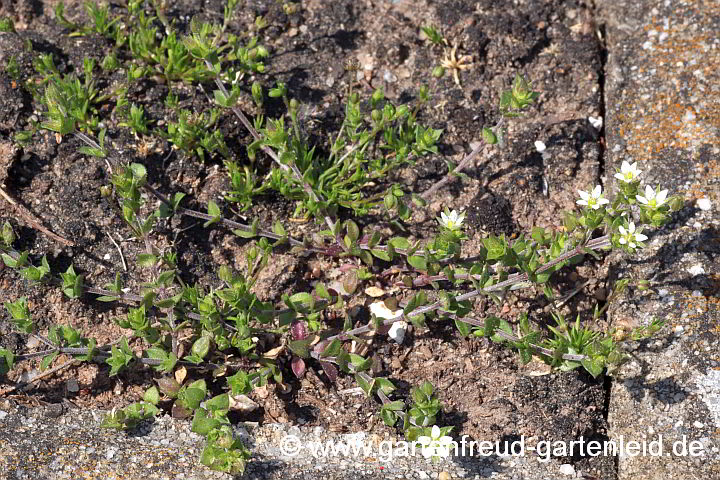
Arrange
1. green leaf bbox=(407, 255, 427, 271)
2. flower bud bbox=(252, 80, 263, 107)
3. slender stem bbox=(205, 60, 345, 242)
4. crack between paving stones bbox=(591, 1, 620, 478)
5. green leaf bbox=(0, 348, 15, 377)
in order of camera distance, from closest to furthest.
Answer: green leaf bbox=(0, 348, 15, 377), green leaf bbox=(407, 255, 427, 271), slender stem bbox=(205, 60, 345, 242), flower bud bbox=(252, 80, 263, 107), crack between paving stones bbox=(591, 1, 620, 478)

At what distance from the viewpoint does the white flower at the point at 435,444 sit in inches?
110

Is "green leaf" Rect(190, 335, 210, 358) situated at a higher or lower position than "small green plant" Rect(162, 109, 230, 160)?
lower

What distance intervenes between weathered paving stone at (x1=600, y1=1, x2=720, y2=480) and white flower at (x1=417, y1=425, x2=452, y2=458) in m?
0.87

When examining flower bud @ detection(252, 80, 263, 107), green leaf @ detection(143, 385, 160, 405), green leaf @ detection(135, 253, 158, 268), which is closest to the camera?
green leaf @ detection(143, 385, 160, 405)

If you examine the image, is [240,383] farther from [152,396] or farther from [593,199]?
[593,199]

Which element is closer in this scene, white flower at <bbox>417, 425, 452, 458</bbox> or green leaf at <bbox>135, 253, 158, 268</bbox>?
white flower at <bbox>417, 425, 452, 458</bbox>

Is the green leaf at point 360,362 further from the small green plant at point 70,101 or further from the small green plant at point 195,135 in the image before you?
the small green plant at point 70,101

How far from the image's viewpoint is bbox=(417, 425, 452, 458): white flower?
279 cm

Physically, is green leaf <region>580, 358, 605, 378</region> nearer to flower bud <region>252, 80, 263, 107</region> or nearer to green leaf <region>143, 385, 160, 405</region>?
green leaf <region>143, 385, 160, 405</region>

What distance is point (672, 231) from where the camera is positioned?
3438 mm

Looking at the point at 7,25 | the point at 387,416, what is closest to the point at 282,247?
the point at 387,416

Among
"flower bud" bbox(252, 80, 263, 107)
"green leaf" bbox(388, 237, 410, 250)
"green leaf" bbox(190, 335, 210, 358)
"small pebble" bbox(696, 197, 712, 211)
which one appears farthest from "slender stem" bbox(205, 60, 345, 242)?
"small pebble" bbox(696, 197, 712, 211)

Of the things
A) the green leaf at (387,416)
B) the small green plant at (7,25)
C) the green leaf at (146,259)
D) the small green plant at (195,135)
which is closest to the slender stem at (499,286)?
the green leaf at (387,416)

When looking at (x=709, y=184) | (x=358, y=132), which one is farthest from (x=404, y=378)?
(x=709, y=184)
